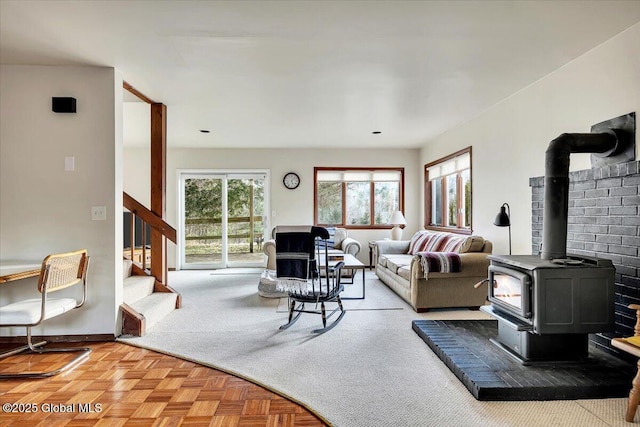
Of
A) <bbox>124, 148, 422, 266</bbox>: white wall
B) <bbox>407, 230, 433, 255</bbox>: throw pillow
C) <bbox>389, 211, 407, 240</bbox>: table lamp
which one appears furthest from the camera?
<bbox>124, 148, 422, 266</bbox>: white wall

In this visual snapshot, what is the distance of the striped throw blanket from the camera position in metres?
3.83

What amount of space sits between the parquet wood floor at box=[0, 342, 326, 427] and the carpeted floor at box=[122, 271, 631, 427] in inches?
5.7

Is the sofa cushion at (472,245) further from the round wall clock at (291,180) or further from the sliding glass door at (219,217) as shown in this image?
the sliding glass door at (219,217)

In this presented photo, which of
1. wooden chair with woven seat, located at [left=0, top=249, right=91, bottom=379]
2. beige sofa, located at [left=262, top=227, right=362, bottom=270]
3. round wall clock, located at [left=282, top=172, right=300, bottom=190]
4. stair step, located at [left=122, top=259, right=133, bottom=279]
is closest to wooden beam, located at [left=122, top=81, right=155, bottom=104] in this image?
wooden chair with woven seat, located at [left=0, top=249, right=91, bottom=379]

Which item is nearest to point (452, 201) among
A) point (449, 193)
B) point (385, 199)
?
point (449, 193)

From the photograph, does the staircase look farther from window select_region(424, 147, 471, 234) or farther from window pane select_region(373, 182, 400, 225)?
window pane select_region(373, 182, 400, 225)

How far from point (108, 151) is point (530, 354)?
3.67m

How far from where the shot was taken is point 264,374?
8.02ft

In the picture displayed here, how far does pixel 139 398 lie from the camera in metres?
2.16

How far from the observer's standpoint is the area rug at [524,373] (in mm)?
2104

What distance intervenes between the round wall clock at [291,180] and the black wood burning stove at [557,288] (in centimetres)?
472

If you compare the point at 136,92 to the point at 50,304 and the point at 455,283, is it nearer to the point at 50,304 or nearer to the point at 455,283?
the point at 50,304

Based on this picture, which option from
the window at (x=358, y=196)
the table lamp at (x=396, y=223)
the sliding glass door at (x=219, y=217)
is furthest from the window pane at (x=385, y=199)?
the sliding glass door at (x=219, y=217)

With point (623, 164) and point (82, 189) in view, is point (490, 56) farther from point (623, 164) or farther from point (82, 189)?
point (82, 189)
